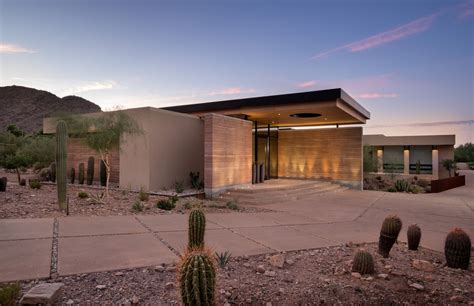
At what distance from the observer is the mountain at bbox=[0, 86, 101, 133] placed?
1852 inches

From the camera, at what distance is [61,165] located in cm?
876

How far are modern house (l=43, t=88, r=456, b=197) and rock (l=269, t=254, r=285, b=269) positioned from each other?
7.61m

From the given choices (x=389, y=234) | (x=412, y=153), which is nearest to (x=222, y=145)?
(x=389, y=234)

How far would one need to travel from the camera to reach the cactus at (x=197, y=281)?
2537 mm

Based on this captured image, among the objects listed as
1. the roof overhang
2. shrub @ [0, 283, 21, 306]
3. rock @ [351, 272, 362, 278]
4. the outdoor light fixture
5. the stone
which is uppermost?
the roof overhang

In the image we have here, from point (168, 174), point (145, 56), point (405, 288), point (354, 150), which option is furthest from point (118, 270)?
point (354, 150)

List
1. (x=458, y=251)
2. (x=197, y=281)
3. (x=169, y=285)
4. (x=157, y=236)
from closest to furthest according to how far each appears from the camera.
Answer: (x=197, y=281)
(x=169, y=285)
(x=458, y=251)
(x=157, y=236)

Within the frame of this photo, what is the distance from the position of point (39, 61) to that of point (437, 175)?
35.0m

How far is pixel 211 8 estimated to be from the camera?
42.0ft

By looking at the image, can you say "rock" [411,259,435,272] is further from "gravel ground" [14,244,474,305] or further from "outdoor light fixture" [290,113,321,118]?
"outdoor light fixture" [290,113,321,118]

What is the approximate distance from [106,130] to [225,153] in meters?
4.78

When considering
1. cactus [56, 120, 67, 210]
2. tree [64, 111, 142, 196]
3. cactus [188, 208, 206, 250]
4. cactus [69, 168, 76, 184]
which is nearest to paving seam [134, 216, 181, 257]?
cactus [188, 208, 206, 250]

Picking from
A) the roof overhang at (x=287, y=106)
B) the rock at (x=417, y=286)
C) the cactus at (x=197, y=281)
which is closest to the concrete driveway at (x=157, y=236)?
the cactus at (x=197, y=281)

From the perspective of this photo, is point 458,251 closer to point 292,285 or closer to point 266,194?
point 292,285
